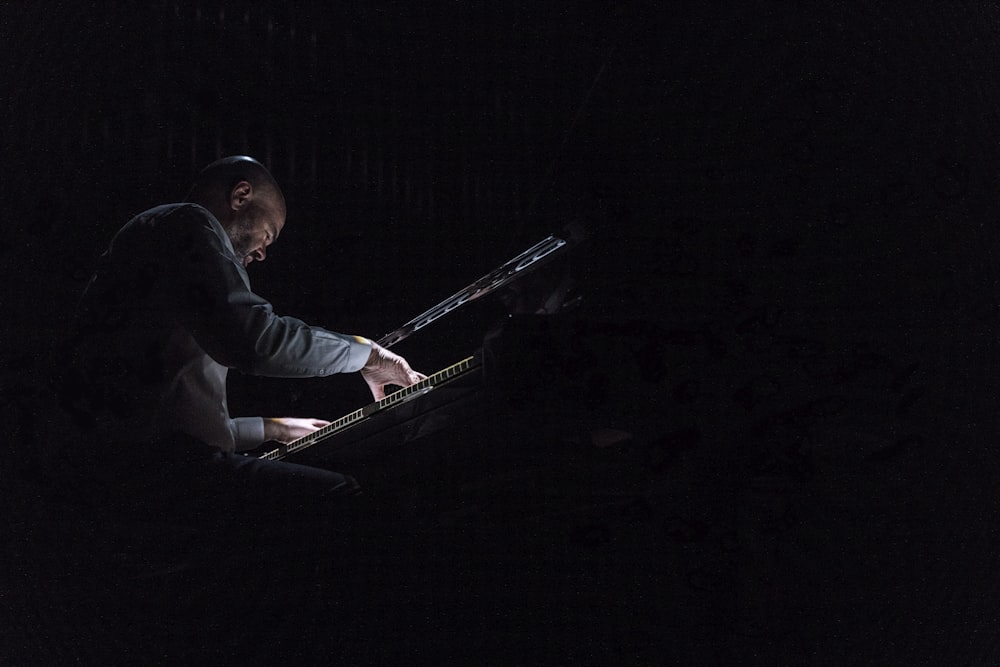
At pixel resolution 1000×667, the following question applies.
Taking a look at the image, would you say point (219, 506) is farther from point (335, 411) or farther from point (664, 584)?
point (664, 584)

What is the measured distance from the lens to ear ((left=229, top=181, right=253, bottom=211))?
1.41 m

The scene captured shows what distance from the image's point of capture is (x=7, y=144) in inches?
56.5

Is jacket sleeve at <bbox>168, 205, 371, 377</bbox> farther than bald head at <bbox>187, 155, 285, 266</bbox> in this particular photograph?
No

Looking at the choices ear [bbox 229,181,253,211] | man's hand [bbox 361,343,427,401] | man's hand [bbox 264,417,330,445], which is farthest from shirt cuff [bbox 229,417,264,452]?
ear [bbox 229,181,253,211]

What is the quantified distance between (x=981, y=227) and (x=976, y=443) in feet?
1.28

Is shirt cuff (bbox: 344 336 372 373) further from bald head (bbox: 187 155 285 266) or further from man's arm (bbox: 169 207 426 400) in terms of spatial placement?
bald head (bbox: 187 155 285 266)

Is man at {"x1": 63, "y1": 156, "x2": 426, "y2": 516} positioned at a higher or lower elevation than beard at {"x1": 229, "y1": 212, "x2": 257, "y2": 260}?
lower

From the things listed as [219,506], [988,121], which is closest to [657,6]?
[988,121]

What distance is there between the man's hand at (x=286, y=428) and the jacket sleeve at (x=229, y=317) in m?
0.26

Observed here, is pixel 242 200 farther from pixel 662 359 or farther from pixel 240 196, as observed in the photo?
pixel 662 359

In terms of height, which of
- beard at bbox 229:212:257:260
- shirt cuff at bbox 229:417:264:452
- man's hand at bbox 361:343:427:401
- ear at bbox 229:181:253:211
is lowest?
shirt cuff at bbox 229:417:264:452

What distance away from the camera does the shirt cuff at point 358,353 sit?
131 centimetres

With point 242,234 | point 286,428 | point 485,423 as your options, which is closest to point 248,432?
point 286,428

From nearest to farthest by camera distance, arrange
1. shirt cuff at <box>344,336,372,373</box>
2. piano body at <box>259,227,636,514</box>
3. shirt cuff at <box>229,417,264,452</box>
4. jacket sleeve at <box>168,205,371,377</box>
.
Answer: piano body at <box>259,227,636,514</box> < jacket sleeve at <box>168,205,371,377</box> < shirt cuff at <box>344,336,372,373</box> < shirt cuff at <box>229,417,264,452</box>
